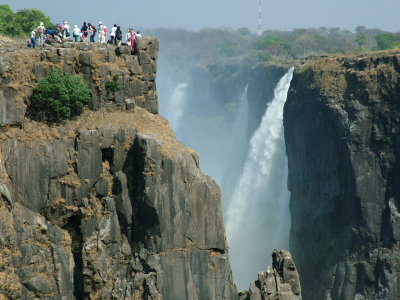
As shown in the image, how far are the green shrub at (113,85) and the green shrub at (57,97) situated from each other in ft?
4.64

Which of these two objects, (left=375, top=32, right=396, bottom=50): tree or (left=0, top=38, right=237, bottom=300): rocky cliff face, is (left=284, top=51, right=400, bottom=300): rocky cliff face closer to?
(left=0, top=38, right=237, bottom=300): rocky cliff face

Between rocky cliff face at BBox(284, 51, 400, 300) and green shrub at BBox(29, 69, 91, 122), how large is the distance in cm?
4428

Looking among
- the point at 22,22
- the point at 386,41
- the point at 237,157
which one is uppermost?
the point at 386,41

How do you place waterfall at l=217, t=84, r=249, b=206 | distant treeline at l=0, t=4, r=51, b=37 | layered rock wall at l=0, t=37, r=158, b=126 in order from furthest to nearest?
waterfall at l=217, t=84, r=249, b=206 → distant treeline at l=0, t=4, r=51, b=37 → layered rock wall at l=0, t=37, r=158, b=126

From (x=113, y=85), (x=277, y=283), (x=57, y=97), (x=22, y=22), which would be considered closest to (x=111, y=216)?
(x=57, y=97)

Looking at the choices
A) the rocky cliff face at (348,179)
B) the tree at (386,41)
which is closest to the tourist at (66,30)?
the rocky cliff face at (348,179)

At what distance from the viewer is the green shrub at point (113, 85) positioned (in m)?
54.6

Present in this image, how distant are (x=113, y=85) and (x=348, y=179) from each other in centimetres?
4404

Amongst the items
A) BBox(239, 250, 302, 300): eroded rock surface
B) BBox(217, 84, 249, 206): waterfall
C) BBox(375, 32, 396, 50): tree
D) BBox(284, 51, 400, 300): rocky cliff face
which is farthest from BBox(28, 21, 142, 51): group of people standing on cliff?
BBox(375, 32, 396, 50): tree

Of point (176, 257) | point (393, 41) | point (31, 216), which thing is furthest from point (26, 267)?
point (393, 41)

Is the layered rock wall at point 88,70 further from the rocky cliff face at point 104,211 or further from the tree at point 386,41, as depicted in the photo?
the tree at point 386,41

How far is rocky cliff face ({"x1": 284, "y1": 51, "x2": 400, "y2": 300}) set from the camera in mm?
91062

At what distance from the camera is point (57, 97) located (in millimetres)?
52594

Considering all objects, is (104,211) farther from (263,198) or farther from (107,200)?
(263,198)
